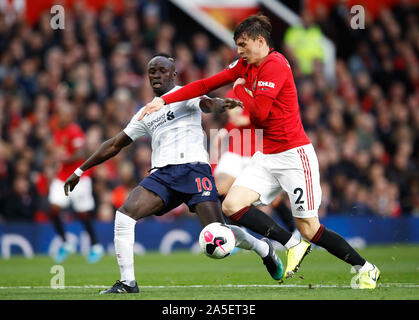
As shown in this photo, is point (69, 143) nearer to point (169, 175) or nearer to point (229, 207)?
point (169, 175)

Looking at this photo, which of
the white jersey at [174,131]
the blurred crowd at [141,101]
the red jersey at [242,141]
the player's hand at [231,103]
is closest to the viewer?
the player's hand at [231,103]

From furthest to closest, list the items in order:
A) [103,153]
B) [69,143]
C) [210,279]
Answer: [69,143]
[210,279]
[103,153]

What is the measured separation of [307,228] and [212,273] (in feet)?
9.23

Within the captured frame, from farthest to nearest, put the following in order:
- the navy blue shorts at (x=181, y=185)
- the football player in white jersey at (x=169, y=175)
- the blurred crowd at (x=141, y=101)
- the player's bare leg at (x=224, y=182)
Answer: the blurred crowd at (x=141, y=101), the player's bare leg at (x=224, y=182), the navy blue shorts at (x=181, y=185), the football player in white jersey at (x=169, y=175)

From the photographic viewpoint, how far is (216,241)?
7000 mm

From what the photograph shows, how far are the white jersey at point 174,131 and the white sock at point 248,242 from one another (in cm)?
84

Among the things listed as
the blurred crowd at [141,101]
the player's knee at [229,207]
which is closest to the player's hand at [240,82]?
the player's knee at [229,207]

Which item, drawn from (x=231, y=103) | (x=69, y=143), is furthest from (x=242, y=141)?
(x=231, y=103)

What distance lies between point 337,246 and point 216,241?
1.12 meters

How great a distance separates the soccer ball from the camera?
7000mm

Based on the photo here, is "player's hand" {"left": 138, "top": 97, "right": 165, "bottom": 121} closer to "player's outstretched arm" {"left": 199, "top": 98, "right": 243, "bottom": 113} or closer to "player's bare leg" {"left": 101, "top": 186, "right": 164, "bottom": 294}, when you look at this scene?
"player's outstretched arm" {"left": 199, "top": 98, "right": 243, "bottom": 113}

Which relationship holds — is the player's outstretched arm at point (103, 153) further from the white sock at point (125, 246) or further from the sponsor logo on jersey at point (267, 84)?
the sponsor logo on jersey at point (267, 84)

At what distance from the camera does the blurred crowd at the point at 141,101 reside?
50.4 feet

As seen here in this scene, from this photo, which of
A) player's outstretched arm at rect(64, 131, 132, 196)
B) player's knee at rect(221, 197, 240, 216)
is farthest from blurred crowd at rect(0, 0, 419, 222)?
player's knee at rect(221, 197, 240, 216)
